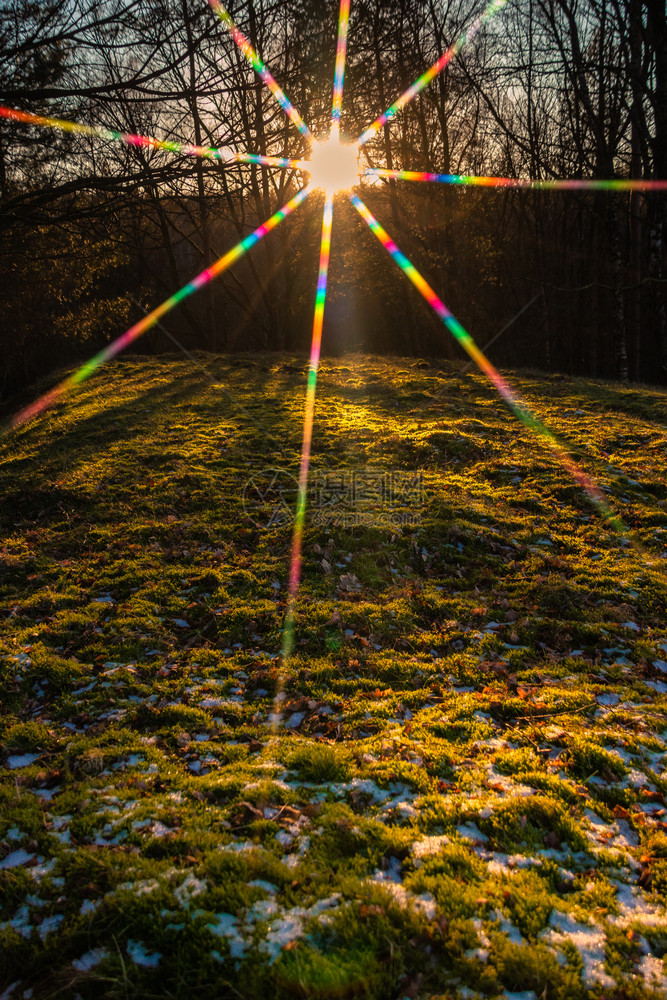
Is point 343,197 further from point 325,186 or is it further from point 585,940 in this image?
point 585,940

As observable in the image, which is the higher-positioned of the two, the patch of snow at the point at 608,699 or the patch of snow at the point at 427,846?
the patch of snow at the point at 427,846

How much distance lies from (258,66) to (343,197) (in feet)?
84.2

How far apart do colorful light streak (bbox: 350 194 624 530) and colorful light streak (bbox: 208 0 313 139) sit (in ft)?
23.4

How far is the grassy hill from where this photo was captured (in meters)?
2.87

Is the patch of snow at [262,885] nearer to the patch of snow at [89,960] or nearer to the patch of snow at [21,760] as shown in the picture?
the patch of snow at [89,960]

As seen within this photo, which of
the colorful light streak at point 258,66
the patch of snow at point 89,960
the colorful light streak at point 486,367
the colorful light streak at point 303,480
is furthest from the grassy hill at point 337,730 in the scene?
the colorful light streak at point 258,66

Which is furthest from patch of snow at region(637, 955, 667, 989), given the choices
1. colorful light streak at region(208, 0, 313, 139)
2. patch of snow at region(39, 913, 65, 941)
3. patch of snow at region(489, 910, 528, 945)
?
colorful light streak at region(208, 0, 313, 139)

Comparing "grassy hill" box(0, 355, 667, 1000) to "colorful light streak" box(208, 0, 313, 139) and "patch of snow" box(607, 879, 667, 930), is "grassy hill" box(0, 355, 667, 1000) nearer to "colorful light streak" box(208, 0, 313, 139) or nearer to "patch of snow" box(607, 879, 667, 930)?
"patch of snow" box(607, 879, 667, 930)

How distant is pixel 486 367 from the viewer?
20.0 m

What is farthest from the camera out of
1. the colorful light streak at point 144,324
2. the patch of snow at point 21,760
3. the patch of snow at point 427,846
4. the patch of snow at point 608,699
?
the colorful light streak at point 144,324

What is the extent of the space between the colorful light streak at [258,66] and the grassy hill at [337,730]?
465 centimetres

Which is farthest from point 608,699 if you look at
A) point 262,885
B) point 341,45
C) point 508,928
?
point 341,45

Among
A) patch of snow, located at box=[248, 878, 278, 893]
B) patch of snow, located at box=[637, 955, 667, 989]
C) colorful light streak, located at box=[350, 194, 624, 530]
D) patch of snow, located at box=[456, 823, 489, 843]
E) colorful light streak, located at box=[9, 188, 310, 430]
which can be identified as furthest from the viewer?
colorful light streak, located at box=[9, 188, 310, 430]

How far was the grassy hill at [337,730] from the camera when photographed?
287cm
